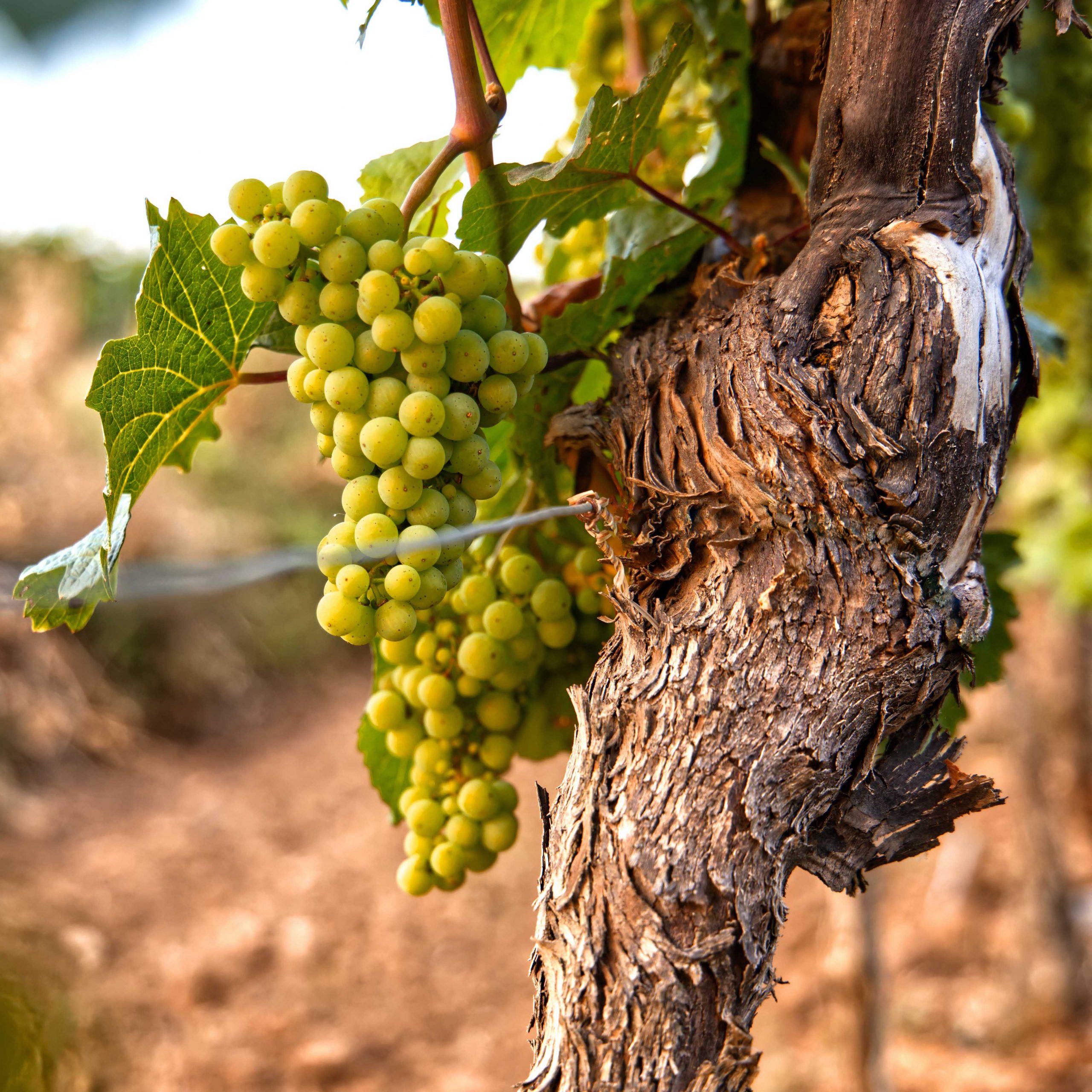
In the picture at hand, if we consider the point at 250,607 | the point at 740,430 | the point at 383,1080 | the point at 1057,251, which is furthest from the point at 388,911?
the point at 740,430

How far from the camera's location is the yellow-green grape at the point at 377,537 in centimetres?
43

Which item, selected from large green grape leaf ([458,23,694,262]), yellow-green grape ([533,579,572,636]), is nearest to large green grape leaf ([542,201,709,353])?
large green grape leaf ([458,23,694,262])

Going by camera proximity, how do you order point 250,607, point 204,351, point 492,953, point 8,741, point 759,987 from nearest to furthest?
point 759,987
point 204,351
point 492,953
point 8,741
point 250,607

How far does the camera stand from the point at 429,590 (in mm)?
441

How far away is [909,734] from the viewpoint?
0.47 m

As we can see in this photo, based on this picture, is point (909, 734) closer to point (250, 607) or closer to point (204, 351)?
point (204, 351)

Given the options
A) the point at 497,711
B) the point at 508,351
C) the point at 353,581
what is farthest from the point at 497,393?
the point at 497,711

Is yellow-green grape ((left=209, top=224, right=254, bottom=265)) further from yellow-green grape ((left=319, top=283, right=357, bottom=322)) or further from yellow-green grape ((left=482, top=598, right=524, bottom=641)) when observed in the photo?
yellow-green grape ((left=482, top=598, right=524, bottom=641))

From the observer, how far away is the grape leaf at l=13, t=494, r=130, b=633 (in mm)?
465

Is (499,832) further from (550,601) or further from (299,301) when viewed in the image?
(299,301)

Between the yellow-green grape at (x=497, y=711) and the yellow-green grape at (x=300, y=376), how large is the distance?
0.23 m

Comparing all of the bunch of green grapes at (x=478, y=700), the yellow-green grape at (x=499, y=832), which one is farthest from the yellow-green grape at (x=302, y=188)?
the yellow-green grape at (x=499, y=832)

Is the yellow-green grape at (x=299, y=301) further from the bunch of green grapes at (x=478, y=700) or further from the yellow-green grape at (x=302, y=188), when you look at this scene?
the bunch of green grapes at (x=478, y=700)

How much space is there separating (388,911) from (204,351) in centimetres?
264
